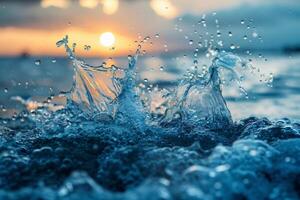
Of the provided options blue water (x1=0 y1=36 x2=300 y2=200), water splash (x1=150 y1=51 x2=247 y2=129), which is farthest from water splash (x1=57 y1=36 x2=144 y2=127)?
water splash (x1=150 y1=51 x2=247 y2=129)

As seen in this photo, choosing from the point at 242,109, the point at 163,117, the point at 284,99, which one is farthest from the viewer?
the point at 284,99

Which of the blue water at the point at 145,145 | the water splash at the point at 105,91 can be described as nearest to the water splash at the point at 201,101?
the blue water at the point at 145,145

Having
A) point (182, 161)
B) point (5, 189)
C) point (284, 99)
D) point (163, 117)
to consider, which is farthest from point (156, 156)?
point (284, 99)

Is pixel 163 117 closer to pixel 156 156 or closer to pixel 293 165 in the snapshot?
pixel 156 156

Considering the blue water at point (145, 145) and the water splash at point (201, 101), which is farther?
the water splash at point (201, 101)

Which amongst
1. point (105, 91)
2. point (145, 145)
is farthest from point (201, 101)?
point (145, 145)

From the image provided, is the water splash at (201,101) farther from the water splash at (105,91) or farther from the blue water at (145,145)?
the water splash at (105,91)

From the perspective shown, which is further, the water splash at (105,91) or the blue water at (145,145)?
the water splash at (105,91)

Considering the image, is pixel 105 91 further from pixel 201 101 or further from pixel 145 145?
pixel 145 145

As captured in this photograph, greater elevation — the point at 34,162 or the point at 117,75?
the point at 117,75
